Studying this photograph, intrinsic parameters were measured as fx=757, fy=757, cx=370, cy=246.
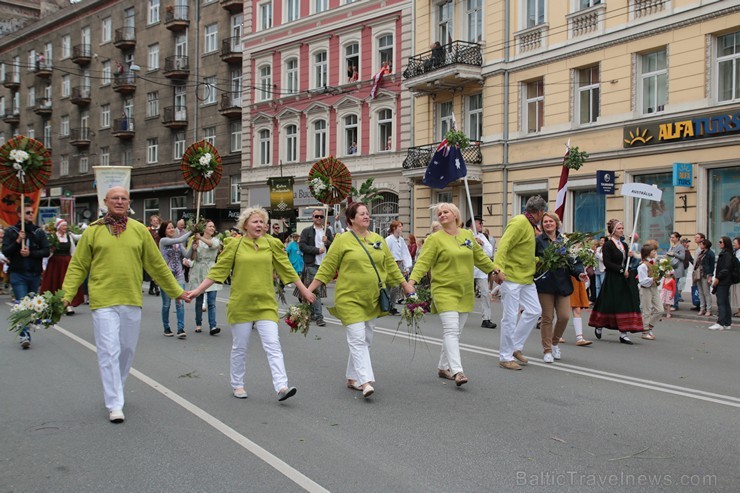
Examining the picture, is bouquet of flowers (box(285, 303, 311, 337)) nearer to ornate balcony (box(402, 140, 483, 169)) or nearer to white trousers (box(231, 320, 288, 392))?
white trousers (box(231, 320, 288, 392))

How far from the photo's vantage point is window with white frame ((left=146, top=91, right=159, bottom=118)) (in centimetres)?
4894

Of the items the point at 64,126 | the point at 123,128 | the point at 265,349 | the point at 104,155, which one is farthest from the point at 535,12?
the point at 64,126

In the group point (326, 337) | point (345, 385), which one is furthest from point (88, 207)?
point (345, 385)

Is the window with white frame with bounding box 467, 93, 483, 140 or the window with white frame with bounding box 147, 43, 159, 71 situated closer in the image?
the window with white frame with bounding box 467, 93, 483, 140

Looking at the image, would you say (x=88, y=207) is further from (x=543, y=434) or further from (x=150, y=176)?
(x=543, y=434)

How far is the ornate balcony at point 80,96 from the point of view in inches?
2195

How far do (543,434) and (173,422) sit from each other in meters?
3.02

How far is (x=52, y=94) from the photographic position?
60688 mm

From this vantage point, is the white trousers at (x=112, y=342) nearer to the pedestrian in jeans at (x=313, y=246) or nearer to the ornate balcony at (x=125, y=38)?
the pedestrian in jeans at (x=313, y=246)

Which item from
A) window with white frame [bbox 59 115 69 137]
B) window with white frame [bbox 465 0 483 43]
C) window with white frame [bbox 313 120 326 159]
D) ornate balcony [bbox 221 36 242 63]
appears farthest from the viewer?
window with white frame [bbox 59 115 69 137]

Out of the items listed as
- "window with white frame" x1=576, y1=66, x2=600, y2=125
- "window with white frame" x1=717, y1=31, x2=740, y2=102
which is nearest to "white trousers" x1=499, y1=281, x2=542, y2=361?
"window with white frame" x1=717, y1=31, x2=740, y2=102

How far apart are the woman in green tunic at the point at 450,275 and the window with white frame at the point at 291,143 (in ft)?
103

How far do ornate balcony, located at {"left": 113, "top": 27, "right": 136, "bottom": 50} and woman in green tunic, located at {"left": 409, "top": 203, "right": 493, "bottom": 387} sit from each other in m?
47.4

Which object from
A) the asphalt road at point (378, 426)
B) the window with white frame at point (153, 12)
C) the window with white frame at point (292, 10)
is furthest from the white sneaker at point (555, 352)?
the window with white frame at point (153, 12)
